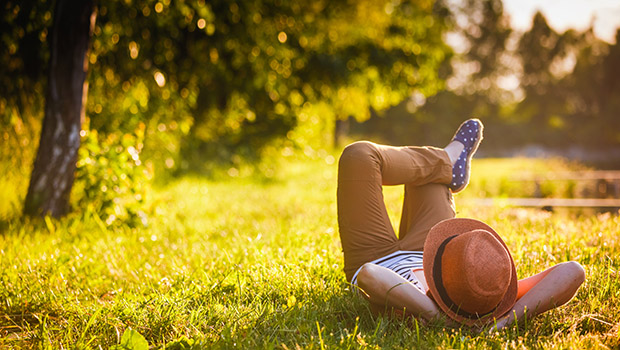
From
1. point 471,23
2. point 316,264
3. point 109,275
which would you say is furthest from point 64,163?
point 471,23

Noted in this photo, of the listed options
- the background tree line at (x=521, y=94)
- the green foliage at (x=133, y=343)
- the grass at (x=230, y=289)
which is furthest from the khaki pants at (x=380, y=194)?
the background tree line at (x=521, y=94)

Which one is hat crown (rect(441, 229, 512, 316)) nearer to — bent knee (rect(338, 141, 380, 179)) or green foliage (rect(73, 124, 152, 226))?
bent knee (rect(338, 141, 380, 179))

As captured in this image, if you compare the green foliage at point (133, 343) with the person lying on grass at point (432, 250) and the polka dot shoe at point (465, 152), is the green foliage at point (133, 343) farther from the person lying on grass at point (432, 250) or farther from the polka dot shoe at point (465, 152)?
Result: the polka dot shoe at point (465, 152)

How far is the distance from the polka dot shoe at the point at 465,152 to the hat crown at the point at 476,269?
955 mm

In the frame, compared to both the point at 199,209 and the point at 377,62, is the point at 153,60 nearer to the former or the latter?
the point at 199,209

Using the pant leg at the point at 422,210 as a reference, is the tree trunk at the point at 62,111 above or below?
above

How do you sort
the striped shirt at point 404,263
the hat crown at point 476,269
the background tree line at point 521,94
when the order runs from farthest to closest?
the background tree line at point 521,94 → the striped shirt at point 404,263 → the hat crown at point 476,269

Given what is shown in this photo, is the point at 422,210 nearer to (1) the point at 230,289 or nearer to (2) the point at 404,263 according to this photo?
(2) the point at 404,263

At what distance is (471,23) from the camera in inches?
1676

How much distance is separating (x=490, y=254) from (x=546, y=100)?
4429 centimetres

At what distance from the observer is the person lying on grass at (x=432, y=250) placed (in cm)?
221

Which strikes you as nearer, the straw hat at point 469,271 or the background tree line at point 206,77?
the straw hat at point 469,271

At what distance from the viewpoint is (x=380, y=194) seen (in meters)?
2.85

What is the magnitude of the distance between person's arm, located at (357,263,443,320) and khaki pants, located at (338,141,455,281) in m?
0.47
